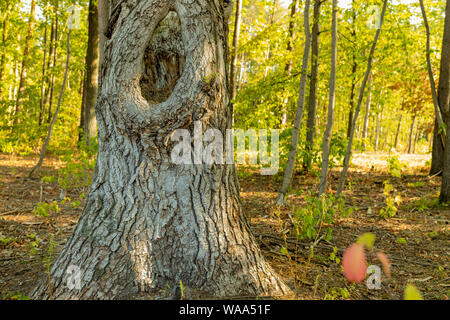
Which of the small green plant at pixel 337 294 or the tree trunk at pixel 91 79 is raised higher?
the tree trunk at pixel 91 79

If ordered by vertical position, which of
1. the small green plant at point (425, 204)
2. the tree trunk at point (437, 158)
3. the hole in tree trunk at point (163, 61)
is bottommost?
the small green plant at point (425, 204)

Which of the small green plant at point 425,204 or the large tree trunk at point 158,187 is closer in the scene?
the large tree trunk at point 158,187

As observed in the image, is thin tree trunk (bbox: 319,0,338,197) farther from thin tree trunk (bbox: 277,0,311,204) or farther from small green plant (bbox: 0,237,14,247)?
small green plant (bbox: 0,237,14,247)

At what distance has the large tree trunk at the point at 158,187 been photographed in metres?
2.26

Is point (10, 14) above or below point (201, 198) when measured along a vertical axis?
above

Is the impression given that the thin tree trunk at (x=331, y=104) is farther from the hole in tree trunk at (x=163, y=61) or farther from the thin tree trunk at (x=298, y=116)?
the hole in tree trunk at (x=163, y=61)

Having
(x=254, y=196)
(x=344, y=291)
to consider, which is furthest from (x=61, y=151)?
(x=344, y=291)

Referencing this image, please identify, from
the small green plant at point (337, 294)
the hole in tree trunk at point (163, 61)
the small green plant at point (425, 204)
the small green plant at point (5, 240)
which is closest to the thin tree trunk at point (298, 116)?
the small green plant at point (425, 204)

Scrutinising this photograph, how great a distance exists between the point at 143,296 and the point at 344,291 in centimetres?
138

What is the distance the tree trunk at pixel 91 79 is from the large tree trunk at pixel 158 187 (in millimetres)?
7528

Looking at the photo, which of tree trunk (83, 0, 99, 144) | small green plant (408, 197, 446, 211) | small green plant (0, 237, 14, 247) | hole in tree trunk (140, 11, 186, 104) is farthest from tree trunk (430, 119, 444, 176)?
tree trunk (83, 0, 99, 144)
